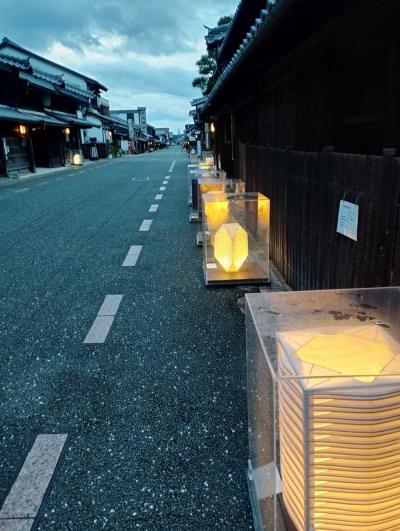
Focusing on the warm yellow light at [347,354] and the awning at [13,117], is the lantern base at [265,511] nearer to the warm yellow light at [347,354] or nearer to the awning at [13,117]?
the warm yellow light at [347,354]

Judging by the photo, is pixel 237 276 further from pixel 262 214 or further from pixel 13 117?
Answer: pixel 13 117

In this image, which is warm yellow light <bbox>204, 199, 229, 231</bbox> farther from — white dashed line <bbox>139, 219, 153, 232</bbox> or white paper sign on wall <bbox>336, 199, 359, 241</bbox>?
white dashed line <bbox>139, 219, 153, 232</bbox>

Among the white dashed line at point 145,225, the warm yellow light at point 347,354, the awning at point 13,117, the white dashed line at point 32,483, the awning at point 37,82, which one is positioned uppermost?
the awning at point 37,82

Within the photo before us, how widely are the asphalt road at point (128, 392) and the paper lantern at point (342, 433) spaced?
0.97 metres

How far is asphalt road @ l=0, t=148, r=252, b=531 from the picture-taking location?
2465 mm

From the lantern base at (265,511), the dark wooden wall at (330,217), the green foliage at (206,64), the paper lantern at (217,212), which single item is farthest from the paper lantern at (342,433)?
the green foliage at (206,64)

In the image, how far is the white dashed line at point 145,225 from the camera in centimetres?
1009

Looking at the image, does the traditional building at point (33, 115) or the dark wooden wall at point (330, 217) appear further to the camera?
the traditional building at point (33, 115)

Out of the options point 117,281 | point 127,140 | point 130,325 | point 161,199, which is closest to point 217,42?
point 161,199

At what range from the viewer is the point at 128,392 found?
3533 mm

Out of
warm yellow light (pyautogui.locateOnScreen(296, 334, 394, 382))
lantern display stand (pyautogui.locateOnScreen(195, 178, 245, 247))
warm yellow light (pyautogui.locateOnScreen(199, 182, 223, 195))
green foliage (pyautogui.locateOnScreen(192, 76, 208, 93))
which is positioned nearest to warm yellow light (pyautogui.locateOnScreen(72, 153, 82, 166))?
green foliage (pyautogui.locateOnScreen(192, 76, 208, 93))

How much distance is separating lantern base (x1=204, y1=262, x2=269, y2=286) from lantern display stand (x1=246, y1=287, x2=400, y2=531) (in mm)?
3770

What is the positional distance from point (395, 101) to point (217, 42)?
22.9 meters

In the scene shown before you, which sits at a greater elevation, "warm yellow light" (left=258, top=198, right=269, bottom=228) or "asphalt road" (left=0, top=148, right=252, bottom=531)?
"warm yellow light" (left=258, top=198, right=269, bottom=228)
